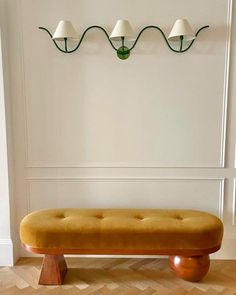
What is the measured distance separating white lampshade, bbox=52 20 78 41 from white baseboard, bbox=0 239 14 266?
1760 millimetres

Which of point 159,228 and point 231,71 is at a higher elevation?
point 231,71

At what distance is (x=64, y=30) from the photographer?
2.16m

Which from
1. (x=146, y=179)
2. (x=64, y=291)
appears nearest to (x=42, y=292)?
(x=64, y=291)

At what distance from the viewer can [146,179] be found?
8.02 ft

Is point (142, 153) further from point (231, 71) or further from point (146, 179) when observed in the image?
point (231, 71)

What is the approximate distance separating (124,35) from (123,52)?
17cm

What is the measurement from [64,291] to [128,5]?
88.6 inches

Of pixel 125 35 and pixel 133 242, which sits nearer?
pixel 133 242

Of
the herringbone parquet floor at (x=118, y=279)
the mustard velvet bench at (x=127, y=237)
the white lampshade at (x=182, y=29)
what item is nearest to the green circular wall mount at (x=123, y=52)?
the white lampshade at (x=182, y=29)

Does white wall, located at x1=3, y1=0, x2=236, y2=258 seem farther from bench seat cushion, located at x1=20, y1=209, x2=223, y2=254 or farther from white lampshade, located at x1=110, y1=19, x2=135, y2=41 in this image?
bench seat cushion, located at x1=20, y1=209, x2=223, y2=254

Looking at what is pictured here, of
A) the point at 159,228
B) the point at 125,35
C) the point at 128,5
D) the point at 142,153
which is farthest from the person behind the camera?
the point at 142,153

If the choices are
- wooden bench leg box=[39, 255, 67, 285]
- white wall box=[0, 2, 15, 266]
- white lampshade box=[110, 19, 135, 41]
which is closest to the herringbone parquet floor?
wooden bench leg box=[39, 255, 67, 285]

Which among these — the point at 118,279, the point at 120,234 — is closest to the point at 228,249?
the point at 118,279

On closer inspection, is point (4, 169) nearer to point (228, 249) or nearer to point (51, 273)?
point (51, 273)
